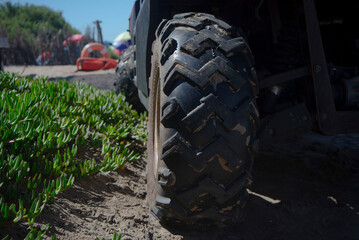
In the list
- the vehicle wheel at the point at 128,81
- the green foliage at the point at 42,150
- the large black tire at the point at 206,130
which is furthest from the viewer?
the vehicle wheel at the point at 128,81

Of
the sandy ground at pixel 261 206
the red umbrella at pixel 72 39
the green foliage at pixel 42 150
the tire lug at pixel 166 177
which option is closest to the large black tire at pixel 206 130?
the tire lug at pixel 166 177

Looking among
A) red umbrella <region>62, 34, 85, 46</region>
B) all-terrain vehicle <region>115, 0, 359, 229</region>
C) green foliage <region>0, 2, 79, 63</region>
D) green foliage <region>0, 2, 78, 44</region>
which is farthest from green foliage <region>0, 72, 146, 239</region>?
green foliage <region>0, 2, 78, 44</region>

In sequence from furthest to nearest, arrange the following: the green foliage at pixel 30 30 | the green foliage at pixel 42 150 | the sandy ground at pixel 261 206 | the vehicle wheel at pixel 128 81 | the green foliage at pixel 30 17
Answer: the green foliage at pixel 30 17 → the green foliage at pixel 30 30 → the vehicle wheel at pixel 128 81 → the sandy ground at pixel 261 206 → the green foliage at pixel 42 150

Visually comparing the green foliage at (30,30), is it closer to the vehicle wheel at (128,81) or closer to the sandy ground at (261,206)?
the vehicle wheel at (128,81)

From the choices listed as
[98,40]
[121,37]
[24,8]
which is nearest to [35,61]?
[98,40]

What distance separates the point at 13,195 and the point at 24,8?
1593 inches

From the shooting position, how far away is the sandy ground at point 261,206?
191 cm

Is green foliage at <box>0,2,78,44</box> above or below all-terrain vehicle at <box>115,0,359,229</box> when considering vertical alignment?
above

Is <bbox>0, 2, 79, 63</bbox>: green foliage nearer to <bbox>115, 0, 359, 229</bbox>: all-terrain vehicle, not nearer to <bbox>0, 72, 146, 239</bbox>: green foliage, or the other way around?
<bbox>0, 72, 146, 239</bbox>: green foliage

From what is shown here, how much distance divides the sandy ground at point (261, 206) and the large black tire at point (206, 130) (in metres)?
0.20

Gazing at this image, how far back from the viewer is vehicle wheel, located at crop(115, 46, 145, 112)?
4.52 m

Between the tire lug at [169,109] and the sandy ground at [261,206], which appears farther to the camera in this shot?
the sandy ground at [261,206]

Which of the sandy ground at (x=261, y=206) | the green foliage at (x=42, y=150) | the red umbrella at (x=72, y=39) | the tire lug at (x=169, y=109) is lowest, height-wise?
the sandy ground at (x=261, y=206)

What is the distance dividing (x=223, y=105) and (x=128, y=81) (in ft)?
10.2
